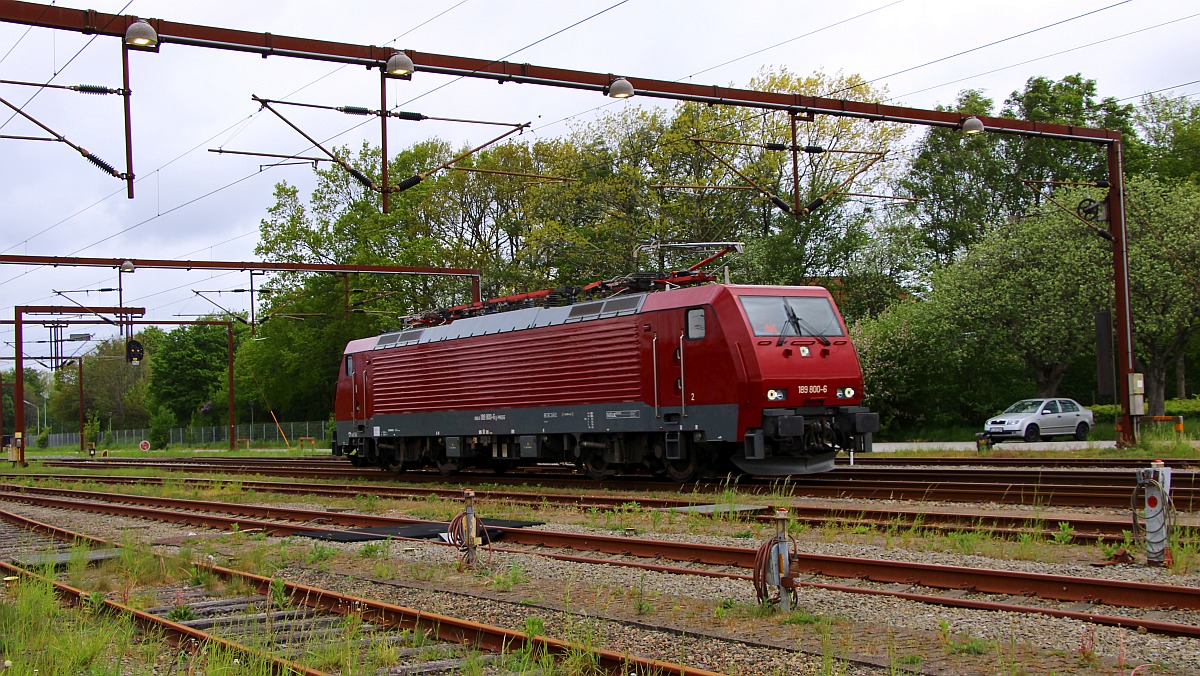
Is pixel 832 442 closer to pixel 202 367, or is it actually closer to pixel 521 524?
pixel 521 524

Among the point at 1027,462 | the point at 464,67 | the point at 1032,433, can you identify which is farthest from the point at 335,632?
the point at 1032,433

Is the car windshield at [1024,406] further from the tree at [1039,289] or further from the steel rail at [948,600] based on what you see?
the steel rail at [948,600]

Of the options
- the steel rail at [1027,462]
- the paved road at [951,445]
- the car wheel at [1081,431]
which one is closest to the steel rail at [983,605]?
the steel rail at [1027,462]

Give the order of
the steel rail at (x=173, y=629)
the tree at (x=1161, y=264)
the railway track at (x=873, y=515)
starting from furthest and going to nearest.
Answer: the tree at (x=1161, y=264) → the railway track at (x=873, y=515) → the steel rail at (x=173, y=629)

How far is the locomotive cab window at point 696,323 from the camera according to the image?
18328 millimetres

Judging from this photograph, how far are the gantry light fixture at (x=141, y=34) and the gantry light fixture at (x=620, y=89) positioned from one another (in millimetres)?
6558

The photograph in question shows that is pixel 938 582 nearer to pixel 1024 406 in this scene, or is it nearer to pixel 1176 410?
pixel 1024 406

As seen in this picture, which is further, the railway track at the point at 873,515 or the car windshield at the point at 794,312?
the car windshield at the point at 794,312

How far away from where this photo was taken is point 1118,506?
46.3 feet

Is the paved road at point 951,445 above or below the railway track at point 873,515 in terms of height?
below

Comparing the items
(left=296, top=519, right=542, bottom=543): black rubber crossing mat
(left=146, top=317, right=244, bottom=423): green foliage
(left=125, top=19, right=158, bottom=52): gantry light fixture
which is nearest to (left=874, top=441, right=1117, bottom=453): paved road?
(left=296, top=519, right=542, bottom=543): black rubber crossing mat

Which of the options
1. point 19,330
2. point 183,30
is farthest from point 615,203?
point 183,30

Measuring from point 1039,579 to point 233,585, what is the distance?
708cm

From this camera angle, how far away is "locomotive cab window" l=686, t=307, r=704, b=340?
722 inches
